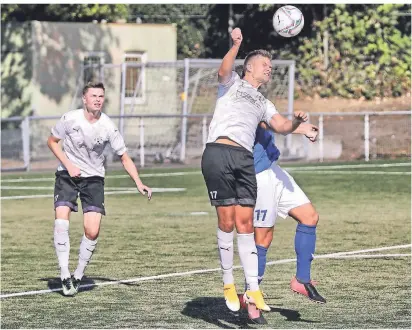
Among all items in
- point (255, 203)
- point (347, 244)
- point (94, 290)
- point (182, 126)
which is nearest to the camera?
point (255, 203)

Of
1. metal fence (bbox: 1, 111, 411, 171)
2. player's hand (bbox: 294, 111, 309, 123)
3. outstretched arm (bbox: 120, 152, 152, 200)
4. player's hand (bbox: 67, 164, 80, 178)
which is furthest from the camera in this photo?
metal fence (bbox: 1, 111, 411, 171)

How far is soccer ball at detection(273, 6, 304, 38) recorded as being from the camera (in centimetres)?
1223

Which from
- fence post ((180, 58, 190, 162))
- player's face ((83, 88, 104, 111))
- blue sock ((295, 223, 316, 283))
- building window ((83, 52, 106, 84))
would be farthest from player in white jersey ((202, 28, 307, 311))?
building window ((83, 52, 106, 84))

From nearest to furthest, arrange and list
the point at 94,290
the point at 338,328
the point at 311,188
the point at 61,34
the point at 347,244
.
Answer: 1. the point at 338,328
2. the point at 94,290
3. the point at 347,244
4. the point at 311,188
5. the point at 61,34

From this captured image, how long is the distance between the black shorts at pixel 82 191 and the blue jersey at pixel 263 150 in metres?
2.27

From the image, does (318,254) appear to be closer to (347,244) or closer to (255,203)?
(347,244)

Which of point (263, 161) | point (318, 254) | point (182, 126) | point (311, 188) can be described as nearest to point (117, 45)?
point (182, 126)

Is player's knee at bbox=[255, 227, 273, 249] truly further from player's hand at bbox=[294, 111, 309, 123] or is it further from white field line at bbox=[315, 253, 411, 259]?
white field line at bbox=[315, 253, 411, 259]

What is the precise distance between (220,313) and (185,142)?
955 inches

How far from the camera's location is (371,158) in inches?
1427

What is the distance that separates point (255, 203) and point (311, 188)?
15.3 meters

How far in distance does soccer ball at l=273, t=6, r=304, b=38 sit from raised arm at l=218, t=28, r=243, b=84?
1.47 m

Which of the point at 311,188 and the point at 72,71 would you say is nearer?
the point at 311,188

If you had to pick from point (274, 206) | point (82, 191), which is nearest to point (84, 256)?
point (82, 191)
